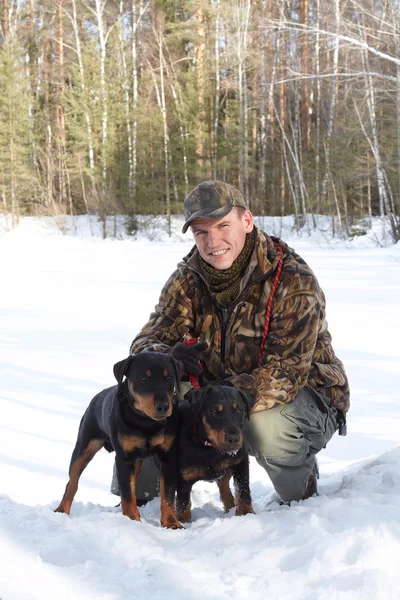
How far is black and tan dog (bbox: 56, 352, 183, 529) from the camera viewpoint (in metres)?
2.61

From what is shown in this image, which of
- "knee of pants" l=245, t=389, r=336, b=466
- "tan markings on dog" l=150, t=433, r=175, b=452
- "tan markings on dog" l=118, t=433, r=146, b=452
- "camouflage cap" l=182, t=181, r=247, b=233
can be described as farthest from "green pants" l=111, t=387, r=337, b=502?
"camouflage cap" l=182, t=181, r=247, b=233

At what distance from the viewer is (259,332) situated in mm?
3115

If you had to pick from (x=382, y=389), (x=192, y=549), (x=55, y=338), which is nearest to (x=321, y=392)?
(x=192, y=549)

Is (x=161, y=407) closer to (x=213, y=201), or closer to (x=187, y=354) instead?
(x=187, y=354)

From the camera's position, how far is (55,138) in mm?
29344

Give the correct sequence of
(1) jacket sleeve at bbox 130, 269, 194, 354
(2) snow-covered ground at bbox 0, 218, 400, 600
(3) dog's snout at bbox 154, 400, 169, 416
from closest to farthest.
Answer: (2) snow-covered ground at bbox 0, 218, 400, 600 < (3) dog's snout at bbox 154, 400, 169, 416 < (1) jacket sleeve at bbox 130, 269, 194, 354

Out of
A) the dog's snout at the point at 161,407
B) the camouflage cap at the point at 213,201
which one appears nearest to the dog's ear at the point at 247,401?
the dog's snout at the point at 161,407

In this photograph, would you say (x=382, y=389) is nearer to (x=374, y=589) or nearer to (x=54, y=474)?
(x=54, y=474)

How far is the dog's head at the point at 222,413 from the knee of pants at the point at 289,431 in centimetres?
19

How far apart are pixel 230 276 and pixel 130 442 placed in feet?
3.04

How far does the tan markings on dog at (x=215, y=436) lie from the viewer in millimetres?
2664

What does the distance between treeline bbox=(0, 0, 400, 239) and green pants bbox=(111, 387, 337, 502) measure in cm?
2254

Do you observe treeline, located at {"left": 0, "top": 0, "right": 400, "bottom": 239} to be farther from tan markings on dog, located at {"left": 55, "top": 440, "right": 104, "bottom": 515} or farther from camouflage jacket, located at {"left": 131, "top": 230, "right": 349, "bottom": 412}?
tan markings on dog, located at {"left": 55, "top": 440, "right": 104, "bottom": 515}

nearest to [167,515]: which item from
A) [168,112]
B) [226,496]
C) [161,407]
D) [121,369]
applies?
[226,496]
